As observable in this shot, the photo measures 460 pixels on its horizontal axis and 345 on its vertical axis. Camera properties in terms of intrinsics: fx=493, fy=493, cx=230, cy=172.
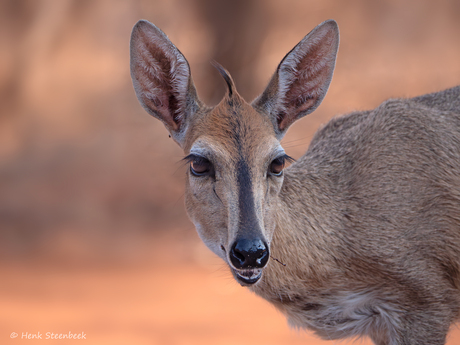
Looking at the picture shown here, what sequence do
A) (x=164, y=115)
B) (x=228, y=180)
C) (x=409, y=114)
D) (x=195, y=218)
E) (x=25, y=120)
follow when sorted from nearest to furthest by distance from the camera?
(x=228, y=180) < (x=195, y=218) < (x=164, y=115) < (x=409, y=114) < (x=25, y=120)

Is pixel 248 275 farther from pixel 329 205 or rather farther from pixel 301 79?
pixel 301 79

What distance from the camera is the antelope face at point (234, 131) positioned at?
3385mm

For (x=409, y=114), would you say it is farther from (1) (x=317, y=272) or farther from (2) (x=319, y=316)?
(2) (x=319, y=316)

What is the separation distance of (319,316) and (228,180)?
62.4 inches

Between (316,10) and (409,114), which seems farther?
(316,10)

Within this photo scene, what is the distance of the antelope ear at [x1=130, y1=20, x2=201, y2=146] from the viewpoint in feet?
13.0

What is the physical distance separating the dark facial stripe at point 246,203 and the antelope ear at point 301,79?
0.80 m

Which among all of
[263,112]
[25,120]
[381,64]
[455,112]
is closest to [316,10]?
[381,64]

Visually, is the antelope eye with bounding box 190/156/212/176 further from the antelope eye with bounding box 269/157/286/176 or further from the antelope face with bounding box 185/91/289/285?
the antelope eye with bounding box 269/157/286/176

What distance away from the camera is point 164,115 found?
421 cm

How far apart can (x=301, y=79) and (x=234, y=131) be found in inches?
36.8

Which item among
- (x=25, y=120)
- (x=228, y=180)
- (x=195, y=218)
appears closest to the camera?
(x=228, y=180)

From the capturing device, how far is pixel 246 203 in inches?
134

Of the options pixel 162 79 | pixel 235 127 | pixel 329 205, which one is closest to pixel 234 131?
pixel 235 127
